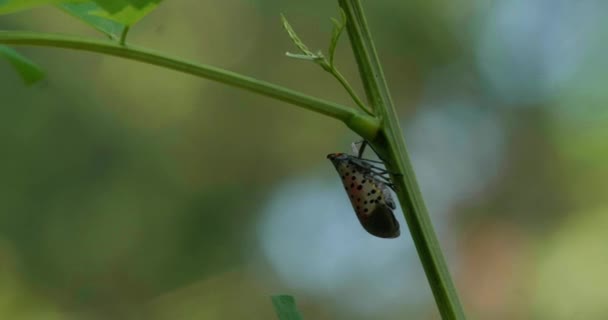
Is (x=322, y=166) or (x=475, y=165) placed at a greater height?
(x=322, y=166)

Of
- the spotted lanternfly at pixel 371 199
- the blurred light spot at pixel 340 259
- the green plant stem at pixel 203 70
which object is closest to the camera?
the green plant stem at pixel 203 70

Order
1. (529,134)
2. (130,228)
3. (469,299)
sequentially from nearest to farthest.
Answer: (469,299), (529,134), (130,228)

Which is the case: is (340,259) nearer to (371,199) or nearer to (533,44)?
(533,44)

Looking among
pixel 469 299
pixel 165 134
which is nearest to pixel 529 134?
pixel 469 299

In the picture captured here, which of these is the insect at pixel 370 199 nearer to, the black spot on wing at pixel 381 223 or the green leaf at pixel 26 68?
the black spot on wing at pixel 381 223

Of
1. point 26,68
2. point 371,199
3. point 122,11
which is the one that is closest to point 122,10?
point 122,11

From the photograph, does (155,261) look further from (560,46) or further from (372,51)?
(372,51)

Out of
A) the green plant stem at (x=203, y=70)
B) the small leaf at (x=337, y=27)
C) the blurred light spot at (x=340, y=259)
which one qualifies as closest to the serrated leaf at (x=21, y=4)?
the green plant stem at (x=203, y=70)
